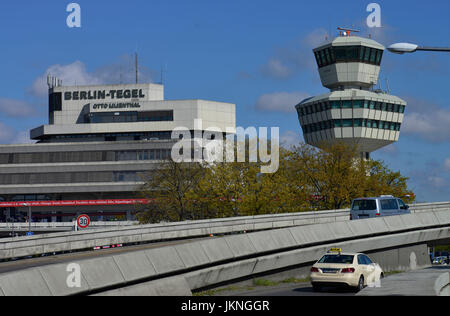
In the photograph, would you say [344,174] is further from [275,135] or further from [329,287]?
[329,287]

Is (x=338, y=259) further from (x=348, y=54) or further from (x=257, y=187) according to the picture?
(x=348, y=54)

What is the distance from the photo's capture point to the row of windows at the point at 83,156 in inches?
4461

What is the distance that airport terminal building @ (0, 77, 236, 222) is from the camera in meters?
112

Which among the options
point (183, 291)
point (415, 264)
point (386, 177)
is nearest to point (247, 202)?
point (386, 177)

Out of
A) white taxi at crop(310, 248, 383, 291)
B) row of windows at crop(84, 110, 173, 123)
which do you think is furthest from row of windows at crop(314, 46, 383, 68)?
white taxi at crop(310, 248, 383, 291)

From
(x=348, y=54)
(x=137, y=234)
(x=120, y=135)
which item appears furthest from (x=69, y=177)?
(x=137, y=234)

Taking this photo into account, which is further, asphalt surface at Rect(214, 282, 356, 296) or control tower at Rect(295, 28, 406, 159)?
control tower at Rect(295, 28, 406, 159)

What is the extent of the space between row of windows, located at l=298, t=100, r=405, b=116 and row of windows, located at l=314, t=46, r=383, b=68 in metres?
7.43

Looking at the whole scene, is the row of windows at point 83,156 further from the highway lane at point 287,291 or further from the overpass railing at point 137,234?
the highway lane at point 287,291

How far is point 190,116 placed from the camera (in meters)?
122

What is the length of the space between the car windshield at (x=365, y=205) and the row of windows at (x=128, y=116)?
82903mm

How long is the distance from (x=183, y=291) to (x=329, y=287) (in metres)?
7.42

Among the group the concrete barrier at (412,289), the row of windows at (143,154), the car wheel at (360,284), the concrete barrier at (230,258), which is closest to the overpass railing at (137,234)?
the concrete barrier at (230,258)

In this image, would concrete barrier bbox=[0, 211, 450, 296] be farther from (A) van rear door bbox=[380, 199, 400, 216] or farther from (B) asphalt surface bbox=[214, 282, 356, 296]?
(A) van rear door bbox=[380, 199, 400, 216]
